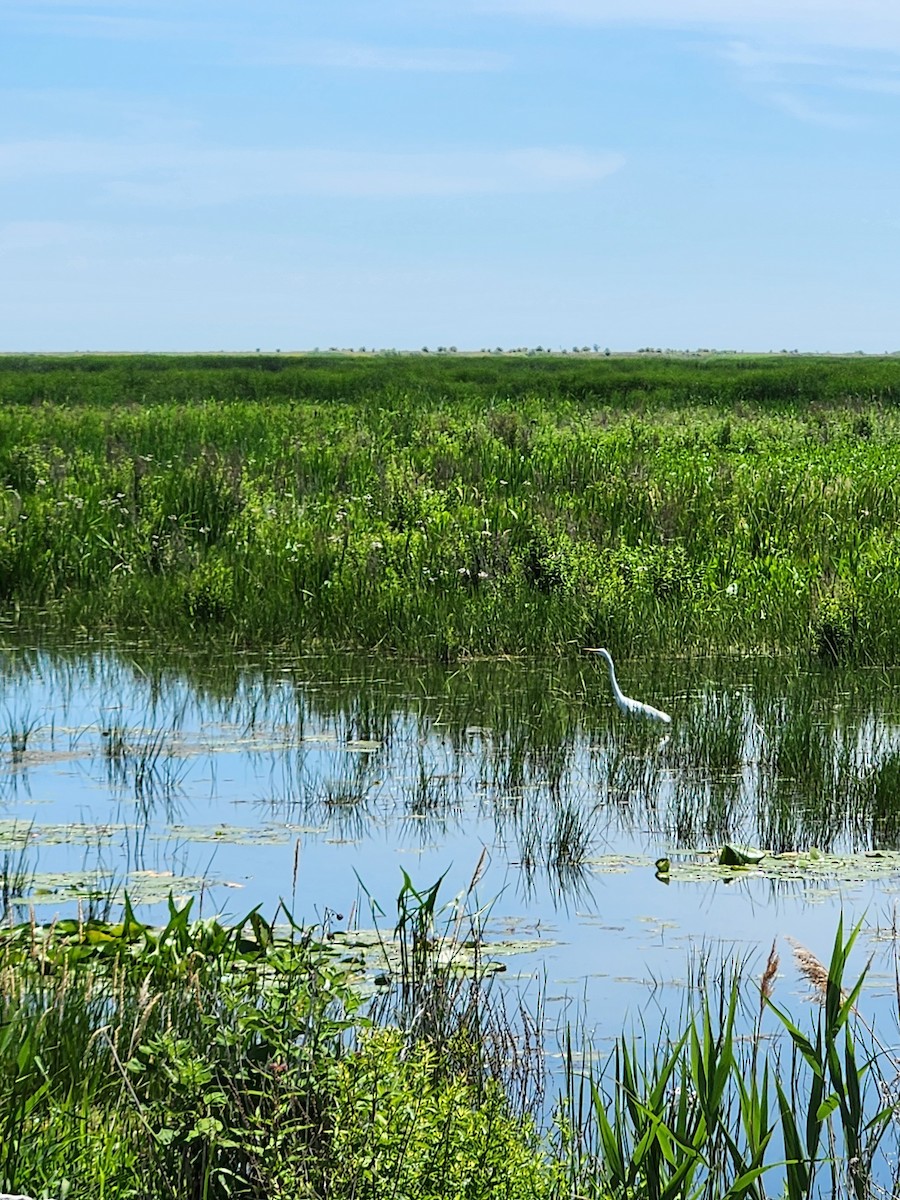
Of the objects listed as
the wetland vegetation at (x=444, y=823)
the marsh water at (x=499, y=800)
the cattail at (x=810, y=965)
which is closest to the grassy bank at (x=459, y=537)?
the wetland vegetation at (x=444, y=823)

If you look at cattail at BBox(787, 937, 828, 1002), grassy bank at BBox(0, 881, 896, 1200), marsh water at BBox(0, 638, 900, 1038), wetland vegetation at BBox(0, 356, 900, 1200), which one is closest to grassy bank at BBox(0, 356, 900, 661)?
wetland vegetation at BBox(0, 356, 900, 1200)

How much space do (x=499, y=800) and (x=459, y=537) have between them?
251 inches

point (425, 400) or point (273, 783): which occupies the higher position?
point (425, 400)

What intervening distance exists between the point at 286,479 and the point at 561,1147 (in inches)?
574

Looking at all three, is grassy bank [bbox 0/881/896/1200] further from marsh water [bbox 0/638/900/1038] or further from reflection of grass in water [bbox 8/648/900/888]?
reflection of grass in water [bbox 8/648/900/888]

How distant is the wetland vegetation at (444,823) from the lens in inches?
133

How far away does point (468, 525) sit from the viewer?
14.4 metres

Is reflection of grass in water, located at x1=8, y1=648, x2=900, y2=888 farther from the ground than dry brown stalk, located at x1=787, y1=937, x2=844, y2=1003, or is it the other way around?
dry brown stalk, located at x1=787, y1=937, x2=844, y2=1003

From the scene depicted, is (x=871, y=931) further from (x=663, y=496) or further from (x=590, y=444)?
→ (x=590, y=444)

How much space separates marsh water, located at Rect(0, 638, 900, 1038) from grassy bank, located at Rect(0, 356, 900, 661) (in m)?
0.68

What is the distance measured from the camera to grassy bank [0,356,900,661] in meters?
11.6

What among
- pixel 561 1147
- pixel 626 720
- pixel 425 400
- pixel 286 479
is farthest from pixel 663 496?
pixel 425 400

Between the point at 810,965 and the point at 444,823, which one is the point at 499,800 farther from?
the point at 810,965

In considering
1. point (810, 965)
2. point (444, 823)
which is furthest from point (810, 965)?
point (444, 823)
